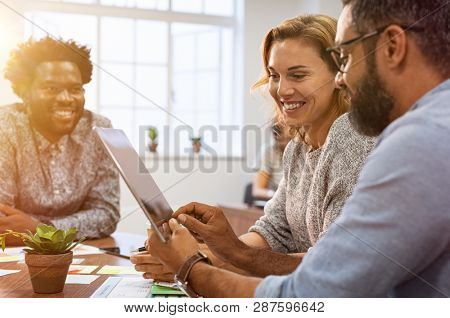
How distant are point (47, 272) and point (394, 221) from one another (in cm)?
81

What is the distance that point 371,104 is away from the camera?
3.56ft

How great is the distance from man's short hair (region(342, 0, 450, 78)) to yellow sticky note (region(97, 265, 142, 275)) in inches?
36.3

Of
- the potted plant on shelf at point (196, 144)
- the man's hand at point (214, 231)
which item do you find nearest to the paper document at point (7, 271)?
the man's hand at point (214, 231)

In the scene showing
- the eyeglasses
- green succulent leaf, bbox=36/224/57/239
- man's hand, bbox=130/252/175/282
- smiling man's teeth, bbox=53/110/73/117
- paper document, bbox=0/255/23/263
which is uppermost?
the eyeglasses

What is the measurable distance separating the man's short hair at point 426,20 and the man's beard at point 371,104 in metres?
0.08

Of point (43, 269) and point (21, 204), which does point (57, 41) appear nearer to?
point (21, 204)

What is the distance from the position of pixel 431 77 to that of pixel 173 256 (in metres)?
0.58

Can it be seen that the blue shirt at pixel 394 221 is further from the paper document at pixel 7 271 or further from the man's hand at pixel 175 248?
the paper document at pixel 7 271

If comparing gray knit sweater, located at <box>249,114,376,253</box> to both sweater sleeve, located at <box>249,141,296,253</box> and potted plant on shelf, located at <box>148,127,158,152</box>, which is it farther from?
potted plant on shelf, located at <box>148,127,158,152</box>

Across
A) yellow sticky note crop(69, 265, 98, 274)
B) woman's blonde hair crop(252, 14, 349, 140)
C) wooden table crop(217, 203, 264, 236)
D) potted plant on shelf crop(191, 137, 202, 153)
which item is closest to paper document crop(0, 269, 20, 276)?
yellow sticky note crop(69, 265, 98, 274)

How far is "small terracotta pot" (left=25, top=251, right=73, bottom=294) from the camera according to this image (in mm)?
1338

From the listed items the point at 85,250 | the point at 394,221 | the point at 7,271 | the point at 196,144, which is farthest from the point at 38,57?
the point at 196,144
